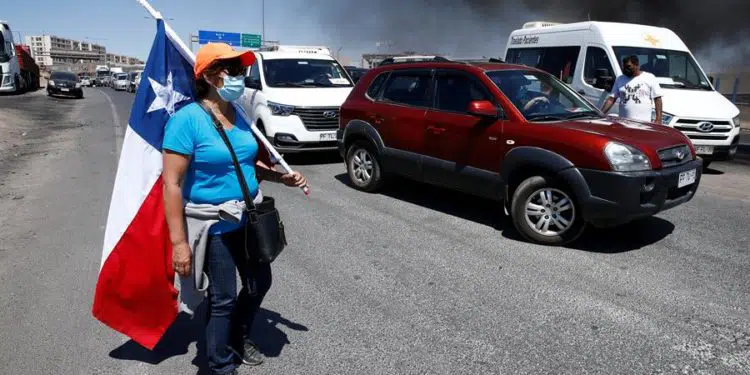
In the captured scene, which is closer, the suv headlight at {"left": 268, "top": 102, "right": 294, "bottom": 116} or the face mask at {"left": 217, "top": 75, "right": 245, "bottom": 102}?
the face mask at {"left": 217, "top": 75, "right": 245, "bottom": 102}

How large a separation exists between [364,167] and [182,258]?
192 inches

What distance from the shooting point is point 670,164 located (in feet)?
15.6

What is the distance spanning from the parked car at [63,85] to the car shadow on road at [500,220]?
27.4 m

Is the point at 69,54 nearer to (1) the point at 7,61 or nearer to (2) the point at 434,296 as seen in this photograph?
(1) the point at 7,61

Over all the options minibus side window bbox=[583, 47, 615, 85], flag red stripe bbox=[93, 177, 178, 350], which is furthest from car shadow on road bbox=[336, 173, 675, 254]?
minibus side window bbox=[583, 47, 615, 85]

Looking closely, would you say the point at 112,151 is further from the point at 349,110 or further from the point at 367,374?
the point at 367,374

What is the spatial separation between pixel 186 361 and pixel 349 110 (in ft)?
15.5

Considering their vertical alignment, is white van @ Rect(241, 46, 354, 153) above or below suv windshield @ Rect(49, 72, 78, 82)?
above

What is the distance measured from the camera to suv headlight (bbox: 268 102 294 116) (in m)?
8.86

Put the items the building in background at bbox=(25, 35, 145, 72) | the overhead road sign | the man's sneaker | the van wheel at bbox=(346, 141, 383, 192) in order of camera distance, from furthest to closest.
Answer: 1. the building in background at bbox=(25, 35, 145, 72)
2. the overhead road sign
3. the van wheel at bbox=(346, 141, 383, 192)
4. the man's sneaker

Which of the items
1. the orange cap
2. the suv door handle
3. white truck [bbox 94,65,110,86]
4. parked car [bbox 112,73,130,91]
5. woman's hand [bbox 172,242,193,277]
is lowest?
white truck [bbox 94,65,110,86]

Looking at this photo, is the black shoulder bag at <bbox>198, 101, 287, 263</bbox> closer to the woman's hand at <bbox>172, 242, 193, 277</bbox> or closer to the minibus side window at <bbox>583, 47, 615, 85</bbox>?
the woman's hand at <bbox>172, 242, 193, 277</bbox>

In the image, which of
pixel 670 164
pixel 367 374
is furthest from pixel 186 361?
pixel 670 164

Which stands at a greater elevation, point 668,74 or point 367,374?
point 668,74
